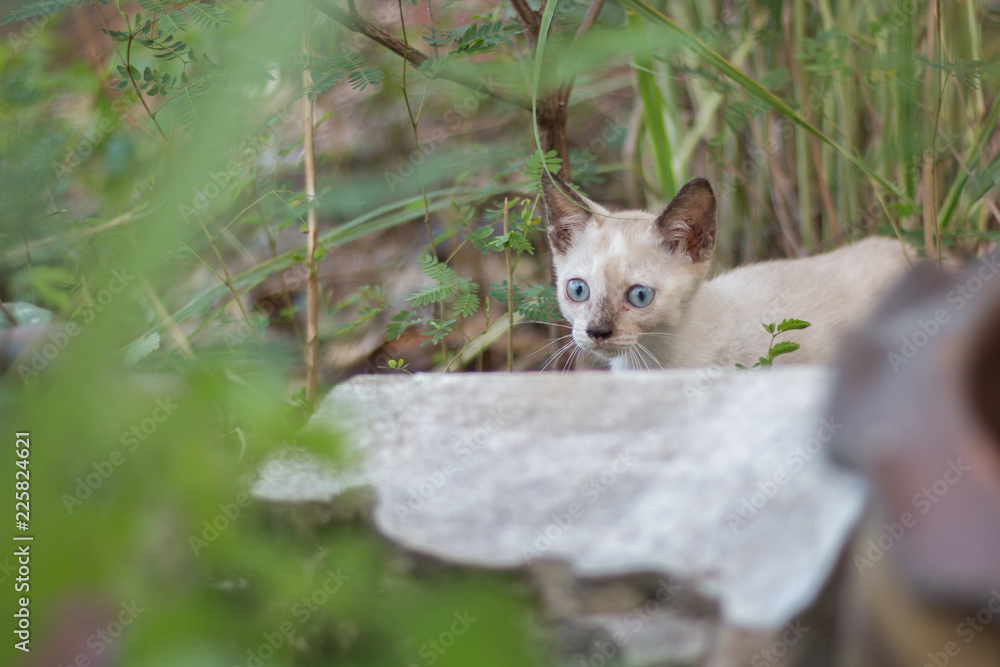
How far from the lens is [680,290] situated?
7.45ft

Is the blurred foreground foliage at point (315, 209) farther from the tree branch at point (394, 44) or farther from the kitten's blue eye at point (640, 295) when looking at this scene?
the kitten's blue eye at point (640, 295)

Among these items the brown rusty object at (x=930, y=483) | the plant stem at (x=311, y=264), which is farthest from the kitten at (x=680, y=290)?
the brown rusty object at (x=930, y=483)

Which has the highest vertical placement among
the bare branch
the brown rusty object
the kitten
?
the bare branch

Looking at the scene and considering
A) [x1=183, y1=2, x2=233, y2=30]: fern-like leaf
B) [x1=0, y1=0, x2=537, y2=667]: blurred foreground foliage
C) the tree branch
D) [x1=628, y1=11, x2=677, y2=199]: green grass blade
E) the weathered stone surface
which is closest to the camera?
[x1=0, y1=0, x2=537, y2=667]: blurred foreground foliage

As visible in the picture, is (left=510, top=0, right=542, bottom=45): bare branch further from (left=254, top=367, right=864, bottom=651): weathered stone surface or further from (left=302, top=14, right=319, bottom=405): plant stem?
(left=254, top=367, right=864, bottom=651): weathered stone surface

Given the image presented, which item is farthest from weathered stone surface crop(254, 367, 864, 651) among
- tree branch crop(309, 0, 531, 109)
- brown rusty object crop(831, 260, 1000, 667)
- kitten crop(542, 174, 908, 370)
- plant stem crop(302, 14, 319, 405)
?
tree branch crop(309, 0, 531, 109)

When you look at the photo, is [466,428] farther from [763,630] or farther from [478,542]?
[763,630]

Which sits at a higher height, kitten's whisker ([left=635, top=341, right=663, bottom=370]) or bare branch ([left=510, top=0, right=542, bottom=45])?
bare branch ([left=510, top=0, right=542, bottom=45])

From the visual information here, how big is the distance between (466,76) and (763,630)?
Answer: 1631 mm

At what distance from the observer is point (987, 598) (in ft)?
2.32

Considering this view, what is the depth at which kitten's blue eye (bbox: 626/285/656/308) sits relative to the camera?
2.21 m

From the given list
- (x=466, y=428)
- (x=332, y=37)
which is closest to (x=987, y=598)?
(x=466, y=428)

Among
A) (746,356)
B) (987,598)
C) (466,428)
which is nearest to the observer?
(987,598)

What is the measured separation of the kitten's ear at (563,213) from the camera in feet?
7.18
